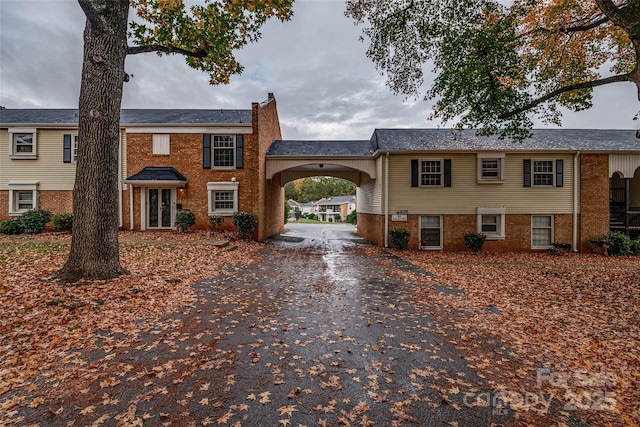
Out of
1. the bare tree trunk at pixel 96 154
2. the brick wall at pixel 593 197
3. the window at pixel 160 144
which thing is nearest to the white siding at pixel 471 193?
the brick wall at pixel 593 197

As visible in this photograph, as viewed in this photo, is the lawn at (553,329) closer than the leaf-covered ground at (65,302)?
Yes

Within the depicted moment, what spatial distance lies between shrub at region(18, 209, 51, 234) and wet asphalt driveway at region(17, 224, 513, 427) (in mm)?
13515

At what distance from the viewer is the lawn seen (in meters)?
3.05

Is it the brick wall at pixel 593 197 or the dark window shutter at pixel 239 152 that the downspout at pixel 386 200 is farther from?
the brick wall at pixel 593 197

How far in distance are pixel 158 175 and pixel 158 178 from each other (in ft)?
1.04

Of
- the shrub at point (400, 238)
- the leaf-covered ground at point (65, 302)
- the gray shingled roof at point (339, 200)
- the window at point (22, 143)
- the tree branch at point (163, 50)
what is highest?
the tree branch at point (163, 50)

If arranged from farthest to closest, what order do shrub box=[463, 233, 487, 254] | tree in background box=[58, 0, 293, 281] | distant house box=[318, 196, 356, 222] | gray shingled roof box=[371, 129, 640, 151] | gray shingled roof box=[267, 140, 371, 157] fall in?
distant house box=[318, 196, 356, 222] → gray shingled roof box=[267, 140, 371, 157] → gray shingled roof box=[371, 129, 640, 151] → shrub box=[463, 233, 487, 254] → tree in background box=[58, 0, 293, 281]

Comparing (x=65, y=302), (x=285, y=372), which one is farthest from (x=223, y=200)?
(x=285, y=372)

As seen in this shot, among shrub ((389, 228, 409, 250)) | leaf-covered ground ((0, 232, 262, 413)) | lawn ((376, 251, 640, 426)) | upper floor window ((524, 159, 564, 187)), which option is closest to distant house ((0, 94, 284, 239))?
leaf-covered ground ((0, 232, 262, 413))

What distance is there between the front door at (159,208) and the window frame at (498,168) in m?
15.9

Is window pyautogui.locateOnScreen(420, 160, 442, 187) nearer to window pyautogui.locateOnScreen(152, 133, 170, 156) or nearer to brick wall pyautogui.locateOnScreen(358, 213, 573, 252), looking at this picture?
brick wall pyautogui.locateOnScreen(358, 213, 573, 252)

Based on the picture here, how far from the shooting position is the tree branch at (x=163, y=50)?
24.2 feet

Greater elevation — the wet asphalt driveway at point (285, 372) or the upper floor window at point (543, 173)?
the upper floor window at point (543, 173)

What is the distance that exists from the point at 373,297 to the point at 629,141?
1825 cm
